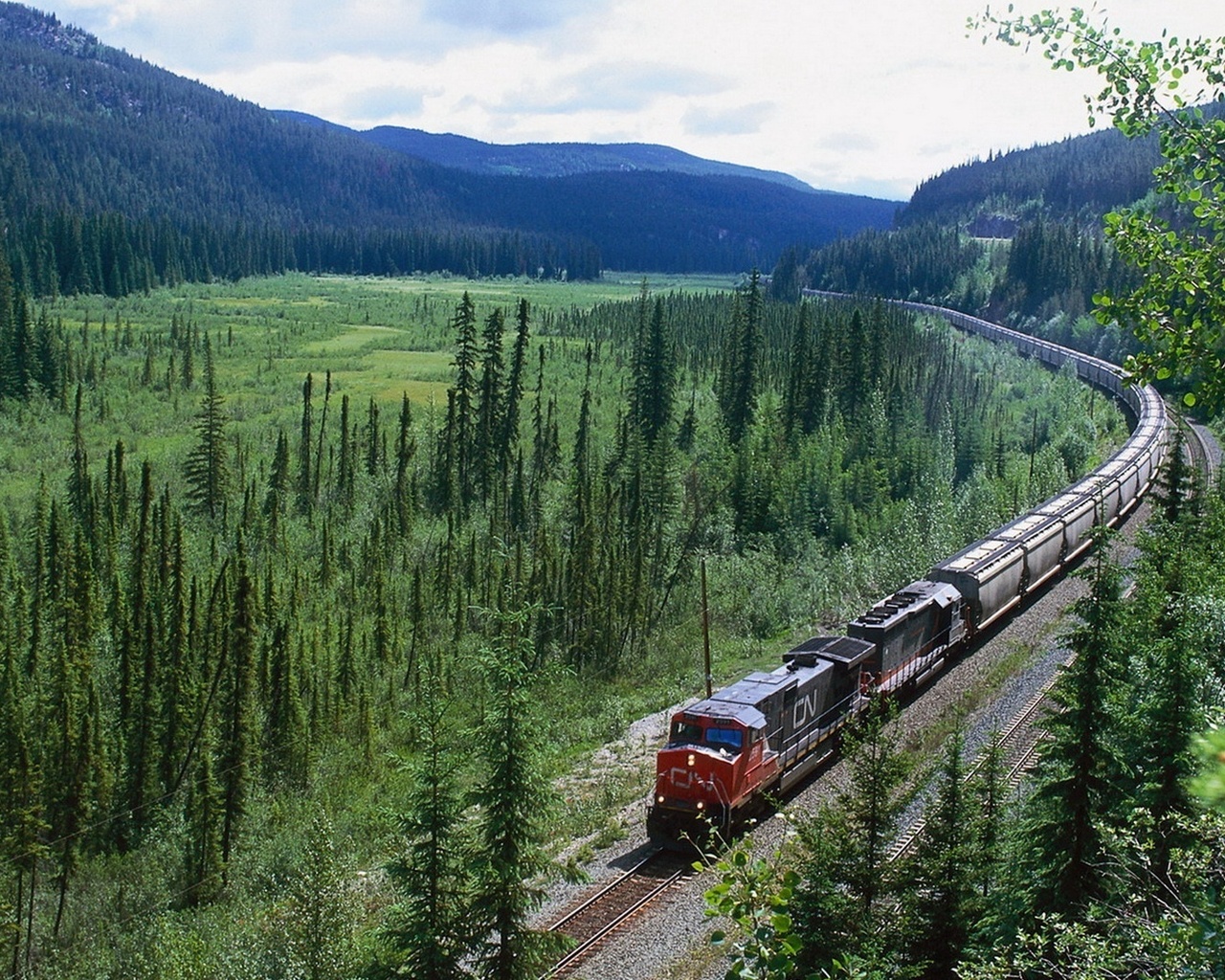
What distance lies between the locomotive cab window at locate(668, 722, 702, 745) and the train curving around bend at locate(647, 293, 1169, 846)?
3 centimetres

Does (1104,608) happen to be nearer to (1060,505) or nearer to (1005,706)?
(1005,706)

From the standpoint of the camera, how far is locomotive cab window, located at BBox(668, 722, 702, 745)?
24.3 metres

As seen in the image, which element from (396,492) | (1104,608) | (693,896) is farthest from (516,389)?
(1104,608)

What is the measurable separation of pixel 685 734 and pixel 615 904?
4358 millimetres

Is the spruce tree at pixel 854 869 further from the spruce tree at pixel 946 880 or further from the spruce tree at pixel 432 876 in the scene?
the spruce tree at pixel 432 876

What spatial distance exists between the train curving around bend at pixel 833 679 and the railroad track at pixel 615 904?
2.22 ft

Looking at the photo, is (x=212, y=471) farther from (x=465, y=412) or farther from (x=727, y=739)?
(x=727, y=739)

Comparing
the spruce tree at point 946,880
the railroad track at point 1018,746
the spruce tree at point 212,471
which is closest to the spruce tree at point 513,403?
the spruce tree at point 212,471

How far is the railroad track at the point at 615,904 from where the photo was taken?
19812 millimetres

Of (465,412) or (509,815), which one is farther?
(465,412)

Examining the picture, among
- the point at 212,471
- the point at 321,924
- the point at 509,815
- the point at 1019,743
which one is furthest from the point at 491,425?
the point at 509,815

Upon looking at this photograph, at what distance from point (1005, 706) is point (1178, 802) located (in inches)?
672

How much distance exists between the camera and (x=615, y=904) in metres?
21.5

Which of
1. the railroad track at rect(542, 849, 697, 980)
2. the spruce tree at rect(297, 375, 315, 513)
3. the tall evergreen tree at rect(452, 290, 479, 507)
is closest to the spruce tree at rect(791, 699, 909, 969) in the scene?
the railroad track at rect(542, 849, 697, 980)
